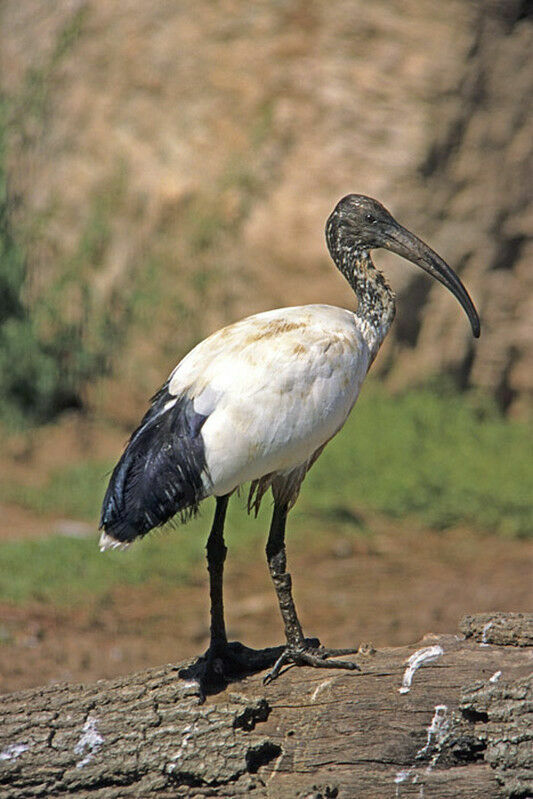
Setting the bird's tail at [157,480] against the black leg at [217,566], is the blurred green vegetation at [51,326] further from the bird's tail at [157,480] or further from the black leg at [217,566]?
the bird's tail at [157,480]

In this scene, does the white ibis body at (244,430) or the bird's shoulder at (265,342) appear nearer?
the white ibis body at (244,430)

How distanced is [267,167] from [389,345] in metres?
1.58

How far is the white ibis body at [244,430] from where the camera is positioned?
4273 millimetres

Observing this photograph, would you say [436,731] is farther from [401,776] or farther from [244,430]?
[244,430]

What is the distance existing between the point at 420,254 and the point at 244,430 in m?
1.15

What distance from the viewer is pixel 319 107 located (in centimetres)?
919

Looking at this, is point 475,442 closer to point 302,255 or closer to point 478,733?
point 302,255

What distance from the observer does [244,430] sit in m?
4.35

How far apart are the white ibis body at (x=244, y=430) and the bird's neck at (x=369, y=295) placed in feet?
0.52

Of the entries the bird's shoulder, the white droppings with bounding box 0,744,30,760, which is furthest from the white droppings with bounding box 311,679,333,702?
the bird's shoulder

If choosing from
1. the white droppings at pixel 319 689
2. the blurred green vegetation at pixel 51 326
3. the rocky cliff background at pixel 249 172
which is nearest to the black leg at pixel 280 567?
the white droppings at pixel 319 689

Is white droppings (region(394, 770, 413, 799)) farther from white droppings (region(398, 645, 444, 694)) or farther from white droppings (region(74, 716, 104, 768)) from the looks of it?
white droppings (region(74, 716, 104, 768))

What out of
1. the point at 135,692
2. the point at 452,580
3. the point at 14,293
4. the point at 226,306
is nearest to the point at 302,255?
the point at 226,306

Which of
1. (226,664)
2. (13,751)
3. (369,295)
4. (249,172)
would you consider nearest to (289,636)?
(226,664)
